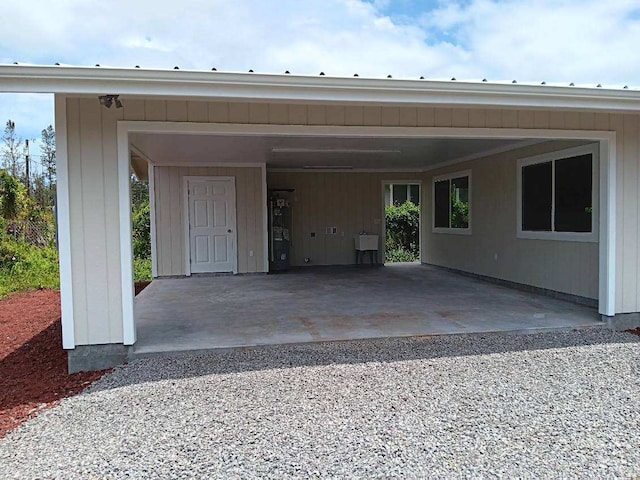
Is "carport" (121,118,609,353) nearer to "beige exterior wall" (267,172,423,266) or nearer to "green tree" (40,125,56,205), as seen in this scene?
"beige exterior wall" (267,172,423,266)

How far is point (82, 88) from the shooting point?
339 centimetres

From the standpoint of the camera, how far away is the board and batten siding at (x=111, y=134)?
392 cm

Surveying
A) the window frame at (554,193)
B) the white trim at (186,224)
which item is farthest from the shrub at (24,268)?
the window frame at (554,193)

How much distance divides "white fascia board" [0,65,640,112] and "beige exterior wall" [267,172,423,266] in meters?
7.27

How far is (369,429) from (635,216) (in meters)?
4.03

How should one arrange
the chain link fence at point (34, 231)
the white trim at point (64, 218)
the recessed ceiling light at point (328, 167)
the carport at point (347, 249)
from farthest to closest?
the recessed ceiling light at point (328, 167)
the chain link fence at point (34, 231)
the carport at point (347, 249)
the white trim at point (64, 218)

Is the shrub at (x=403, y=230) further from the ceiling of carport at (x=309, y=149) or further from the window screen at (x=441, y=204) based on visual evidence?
the ceiling of carport at (x=309, y=149)

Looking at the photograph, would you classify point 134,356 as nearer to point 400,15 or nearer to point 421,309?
point 421,309

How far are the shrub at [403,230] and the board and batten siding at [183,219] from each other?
200 inches

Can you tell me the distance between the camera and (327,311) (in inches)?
235

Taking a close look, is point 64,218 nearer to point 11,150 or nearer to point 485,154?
point 485,154

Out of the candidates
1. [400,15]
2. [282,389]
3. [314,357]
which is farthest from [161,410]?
[400,15]

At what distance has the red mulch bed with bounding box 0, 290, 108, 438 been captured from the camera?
3.31m

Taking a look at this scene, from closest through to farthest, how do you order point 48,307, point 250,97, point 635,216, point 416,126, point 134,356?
point 250,97 → point 134,356 → point 416,126 → point 635,216 → point 48,307
